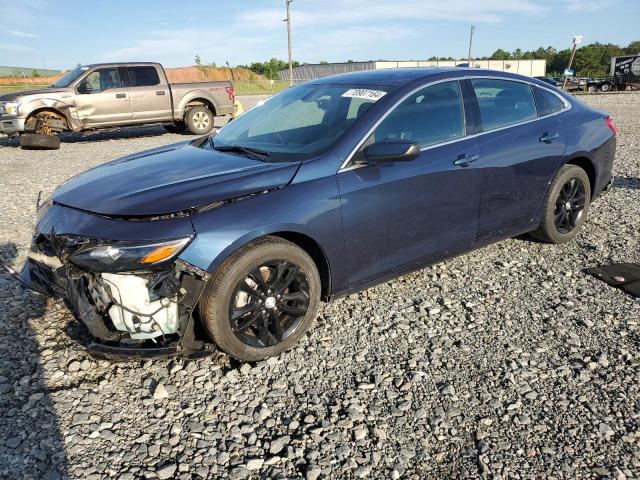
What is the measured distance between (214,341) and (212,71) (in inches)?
2980

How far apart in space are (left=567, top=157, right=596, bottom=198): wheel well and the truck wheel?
11.1m

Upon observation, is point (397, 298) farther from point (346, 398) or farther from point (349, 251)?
point (346, 398)

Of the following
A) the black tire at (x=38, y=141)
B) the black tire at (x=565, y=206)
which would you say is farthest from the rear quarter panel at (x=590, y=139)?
the black tire at (x=38, y=141)

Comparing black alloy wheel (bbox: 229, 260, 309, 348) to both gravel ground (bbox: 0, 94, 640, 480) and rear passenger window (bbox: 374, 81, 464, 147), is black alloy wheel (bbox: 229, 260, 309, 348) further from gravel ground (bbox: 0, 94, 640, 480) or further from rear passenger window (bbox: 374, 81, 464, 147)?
rear passenger window (bbox: 374, 81, 464, 147)

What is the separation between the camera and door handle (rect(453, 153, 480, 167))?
366cm

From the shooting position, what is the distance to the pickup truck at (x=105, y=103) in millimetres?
11672

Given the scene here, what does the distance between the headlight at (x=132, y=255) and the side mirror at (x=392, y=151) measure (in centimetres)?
129

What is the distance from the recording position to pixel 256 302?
2.99 metres

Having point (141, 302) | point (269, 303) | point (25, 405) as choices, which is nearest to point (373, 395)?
point (269, 303)

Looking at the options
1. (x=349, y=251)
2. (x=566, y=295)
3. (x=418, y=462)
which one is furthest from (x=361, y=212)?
(x=566, y=295)

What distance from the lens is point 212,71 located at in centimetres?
7256

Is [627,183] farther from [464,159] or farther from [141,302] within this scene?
[141,302]

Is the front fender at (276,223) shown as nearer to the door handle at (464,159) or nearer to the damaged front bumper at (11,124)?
the door handle at (464,159)

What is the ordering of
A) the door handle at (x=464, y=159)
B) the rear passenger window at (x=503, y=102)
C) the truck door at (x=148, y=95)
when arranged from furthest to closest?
the truck door at (x=148, y=95) < the rear passenger window at (x=503, y=102) < the door handle at (x=464, y=159)
